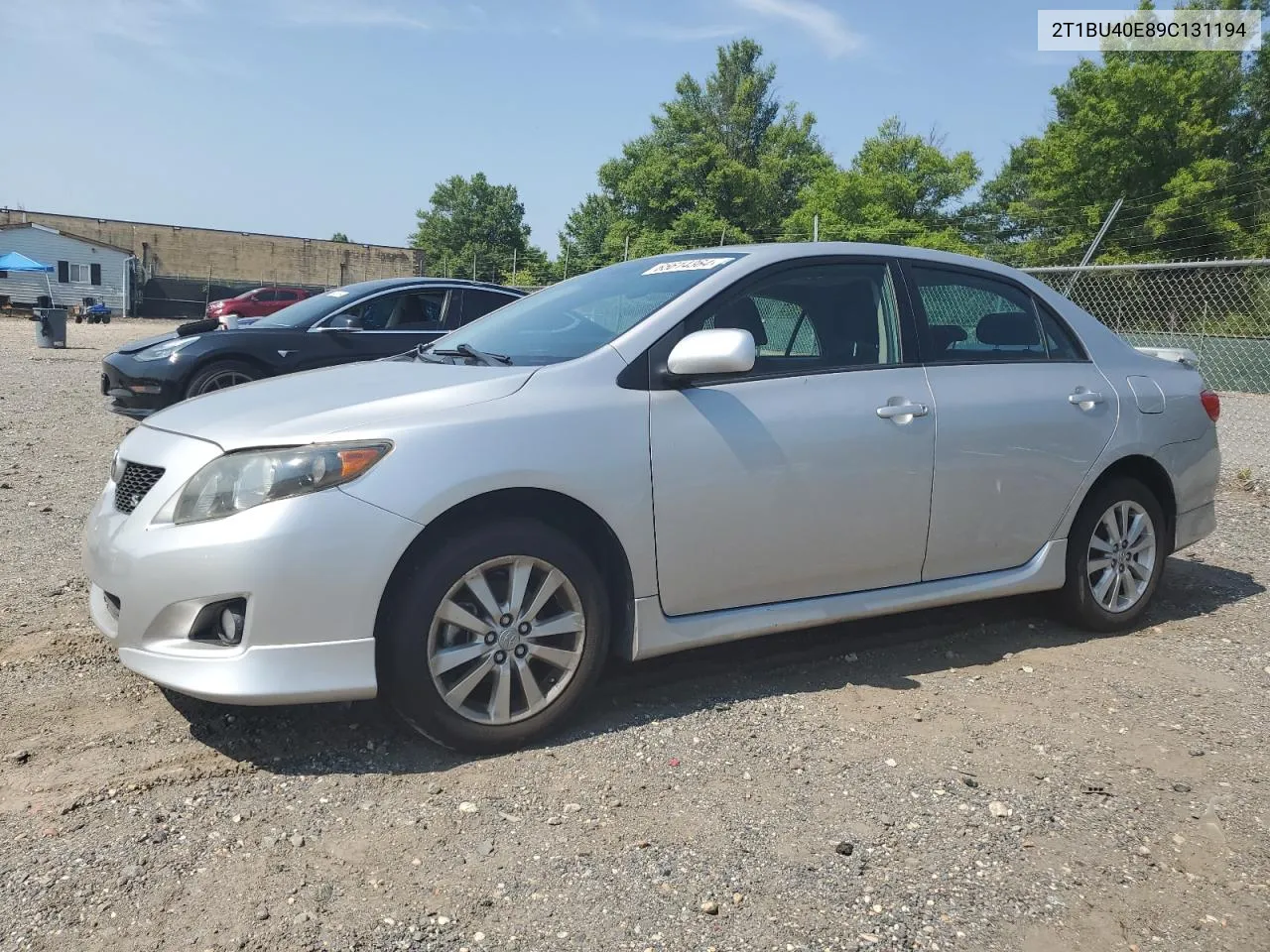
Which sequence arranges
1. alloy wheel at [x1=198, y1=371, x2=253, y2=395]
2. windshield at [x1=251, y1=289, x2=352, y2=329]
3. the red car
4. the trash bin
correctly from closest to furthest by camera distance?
alloy wheel at [x1=198, y1=371, x2=253, y2=395], windshield at [x1=251, y1=289, x2=352, y2=329], the trash bin, the red car

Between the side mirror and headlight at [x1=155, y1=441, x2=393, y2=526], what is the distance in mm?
1013

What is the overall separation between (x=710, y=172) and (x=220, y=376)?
168 ft

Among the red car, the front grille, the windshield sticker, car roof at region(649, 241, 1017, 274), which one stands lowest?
the front grille

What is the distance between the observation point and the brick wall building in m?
59.5

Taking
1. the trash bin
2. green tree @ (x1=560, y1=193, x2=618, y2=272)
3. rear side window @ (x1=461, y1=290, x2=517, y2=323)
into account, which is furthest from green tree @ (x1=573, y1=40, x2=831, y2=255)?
rear side window @ (x1=461, y1=290, x2=517, y2=323)

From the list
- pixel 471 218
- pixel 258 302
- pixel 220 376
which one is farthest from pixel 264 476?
pixel 471 218

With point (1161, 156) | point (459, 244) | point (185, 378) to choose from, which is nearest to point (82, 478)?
point (185, 378)

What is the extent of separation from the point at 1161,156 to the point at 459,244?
6283 cm

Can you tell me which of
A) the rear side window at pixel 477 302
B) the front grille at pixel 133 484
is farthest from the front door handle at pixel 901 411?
the rear side window at pixel 477 302

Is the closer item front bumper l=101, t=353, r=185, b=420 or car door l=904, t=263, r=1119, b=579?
car door l=904, t=263, r=1119, b=579

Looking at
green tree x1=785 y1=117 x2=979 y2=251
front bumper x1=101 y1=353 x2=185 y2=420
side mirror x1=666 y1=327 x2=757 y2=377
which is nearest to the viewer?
side mirror x1=666 y1=327 x2=757 y2=377

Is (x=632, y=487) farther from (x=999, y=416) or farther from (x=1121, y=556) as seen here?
(x=1121, y=556)

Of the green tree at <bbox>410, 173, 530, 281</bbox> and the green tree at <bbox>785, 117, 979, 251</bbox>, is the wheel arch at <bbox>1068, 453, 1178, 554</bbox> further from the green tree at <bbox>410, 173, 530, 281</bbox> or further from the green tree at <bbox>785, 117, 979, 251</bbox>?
the green tree at <bbox>410, 173, 530, 281</bbox>

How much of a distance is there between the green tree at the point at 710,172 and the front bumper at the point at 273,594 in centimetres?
4705
